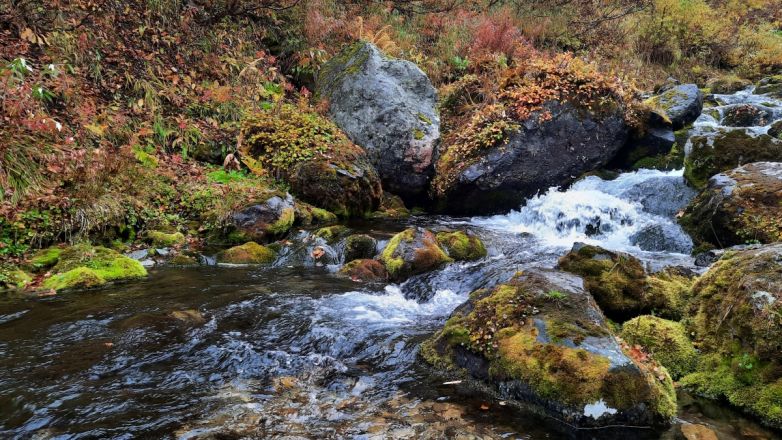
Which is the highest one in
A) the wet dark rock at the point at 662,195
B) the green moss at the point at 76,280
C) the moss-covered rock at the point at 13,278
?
the moss-covered rock at the point at 13,278

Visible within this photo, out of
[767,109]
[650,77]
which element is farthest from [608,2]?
[767,109]

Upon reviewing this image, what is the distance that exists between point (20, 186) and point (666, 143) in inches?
552

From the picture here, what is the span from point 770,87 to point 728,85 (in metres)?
1.49

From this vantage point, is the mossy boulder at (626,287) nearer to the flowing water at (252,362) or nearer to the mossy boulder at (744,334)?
the mossy boulder at (744,334)

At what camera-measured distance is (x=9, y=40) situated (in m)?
9.17

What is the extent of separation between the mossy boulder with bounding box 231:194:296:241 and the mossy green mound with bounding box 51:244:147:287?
81.9 inches

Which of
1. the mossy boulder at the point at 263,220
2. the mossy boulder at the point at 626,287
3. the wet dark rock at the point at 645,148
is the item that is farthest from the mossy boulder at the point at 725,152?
the mossy boulder at the point at 263,220

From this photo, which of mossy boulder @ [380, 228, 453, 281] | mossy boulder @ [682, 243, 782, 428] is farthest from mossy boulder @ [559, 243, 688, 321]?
mossy boulder @ [380, 228, 453, 281]

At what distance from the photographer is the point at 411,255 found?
25.2 ft

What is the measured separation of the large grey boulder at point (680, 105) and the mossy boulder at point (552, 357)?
10901 mm

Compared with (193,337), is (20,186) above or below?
above

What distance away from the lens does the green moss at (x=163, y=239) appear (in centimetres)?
826

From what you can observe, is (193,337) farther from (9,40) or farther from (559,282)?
(9,40)

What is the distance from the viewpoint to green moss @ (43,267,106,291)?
632 centimetres
